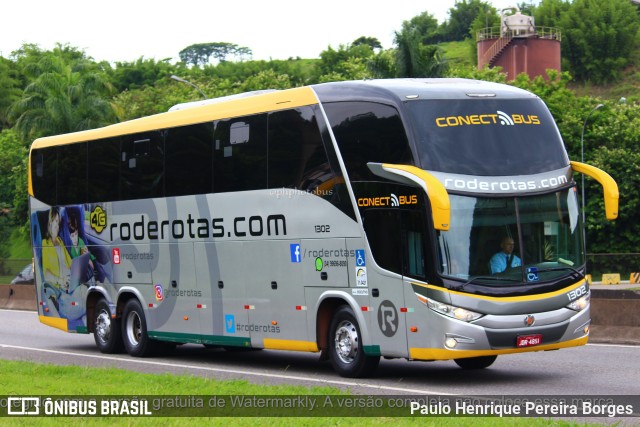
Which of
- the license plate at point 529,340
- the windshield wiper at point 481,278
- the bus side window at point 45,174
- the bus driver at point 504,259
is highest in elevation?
the bus side window at point 45,174

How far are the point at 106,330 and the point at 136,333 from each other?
0.94 metres

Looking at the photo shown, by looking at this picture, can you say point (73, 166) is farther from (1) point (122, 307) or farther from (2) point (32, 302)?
(2) point (32, 302)

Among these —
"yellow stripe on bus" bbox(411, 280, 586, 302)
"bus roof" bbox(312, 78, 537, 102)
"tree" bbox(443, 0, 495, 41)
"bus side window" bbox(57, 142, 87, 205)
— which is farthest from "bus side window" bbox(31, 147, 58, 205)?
"tree" bbox(443, 0, 495, 41)

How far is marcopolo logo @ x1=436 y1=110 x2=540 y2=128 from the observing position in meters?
15.9

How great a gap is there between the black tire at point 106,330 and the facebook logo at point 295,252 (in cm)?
616

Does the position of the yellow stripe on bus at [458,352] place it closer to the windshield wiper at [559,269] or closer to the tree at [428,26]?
the windshield wiper at [559,269]

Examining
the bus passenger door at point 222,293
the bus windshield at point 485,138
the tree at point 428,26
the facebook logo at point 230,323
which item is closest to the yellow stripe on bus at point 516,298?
the bus windshield at point 485,138

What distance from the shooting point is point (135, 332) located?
888 inches

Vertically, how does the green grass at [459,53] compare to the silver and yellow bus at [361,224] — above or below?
above

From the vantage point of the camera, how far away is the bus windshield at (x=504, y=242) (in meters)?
15.2

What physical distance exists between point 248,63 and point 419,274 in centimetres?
12662

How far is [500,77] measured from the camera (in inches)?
2950

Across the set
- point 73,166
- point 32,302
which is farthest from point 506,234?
point 32,302

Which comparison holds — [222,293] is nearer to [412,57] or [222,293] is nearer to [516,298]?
[516,298]
